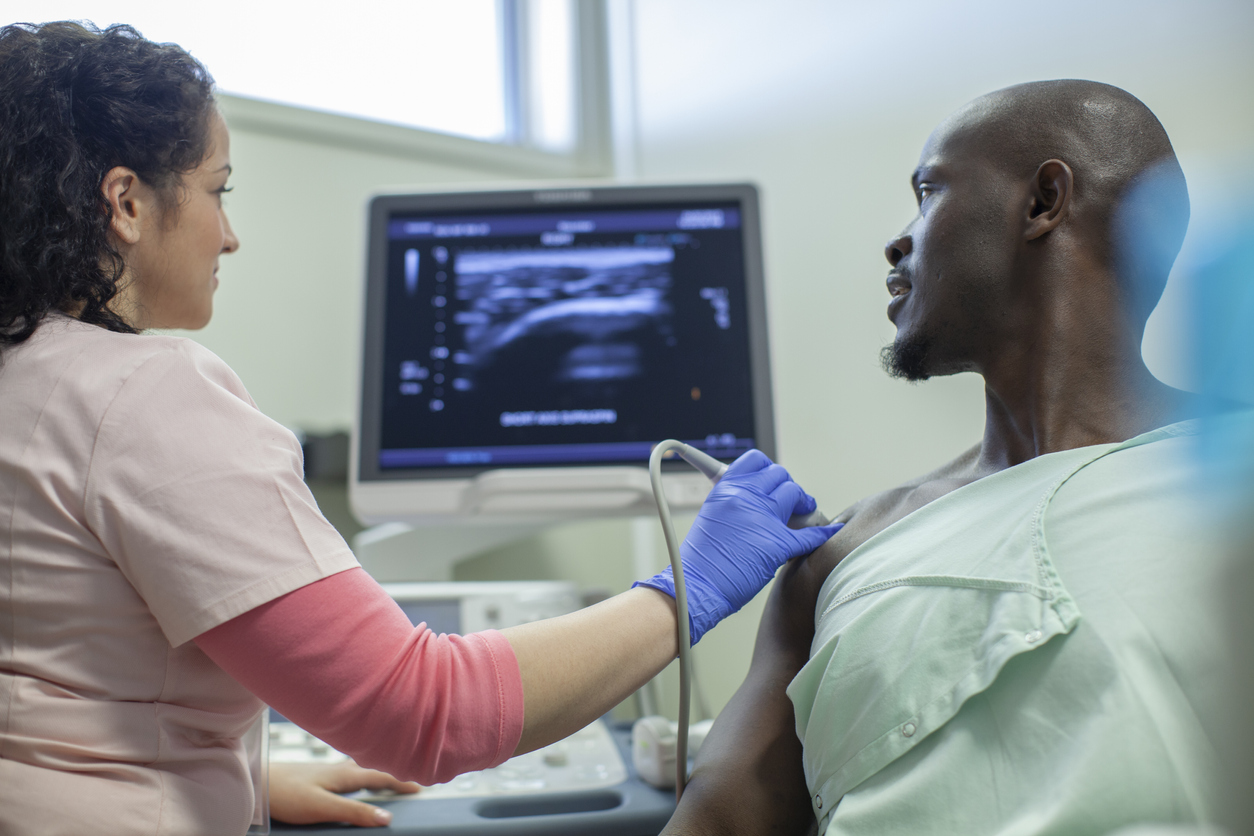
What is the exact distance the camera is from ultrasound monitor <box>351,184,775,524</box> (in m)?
→ 1.62

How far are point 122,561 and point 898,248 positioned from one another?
0.83 m

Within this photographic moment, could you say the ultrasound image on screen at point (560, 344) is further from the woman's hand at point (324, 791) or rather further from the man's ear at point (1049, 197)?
the man's ear at point (1049, 197)

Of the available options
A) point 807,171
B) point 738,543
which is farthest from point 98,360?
point 807,171

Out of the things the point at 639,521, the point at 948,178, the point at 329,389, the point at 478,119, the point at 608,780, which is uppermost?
the point at 478,119

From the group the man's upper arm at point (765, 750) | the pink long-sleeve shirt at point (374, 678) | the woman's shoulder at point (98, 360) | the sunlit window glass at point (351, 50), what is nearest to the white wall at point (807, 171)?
the sunlit window glass at point (351, 50)

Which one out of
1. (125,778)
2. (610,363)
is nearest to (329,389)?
(610,363)

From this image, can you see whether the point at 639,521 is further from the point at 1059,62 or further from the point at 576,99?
the point at 1059,62

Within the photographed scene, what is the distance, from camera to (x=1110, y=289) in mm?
944

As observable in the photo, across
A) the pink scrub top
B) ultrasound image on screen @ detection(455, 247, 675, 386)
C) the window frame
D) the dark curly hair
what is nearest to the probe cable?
the pink scrub top

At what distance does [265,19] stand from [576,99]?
81 cm

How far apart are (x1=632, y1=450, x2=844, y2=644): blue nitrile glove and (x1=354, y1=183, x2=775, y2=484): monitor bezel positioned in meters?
0.54

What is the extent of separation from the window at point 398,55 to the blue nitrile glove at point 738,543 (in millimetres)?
1637

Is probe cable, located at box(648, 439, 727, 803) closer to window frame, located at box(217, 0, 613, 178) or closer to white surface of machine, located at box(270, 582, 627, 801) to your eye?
white surface of machine, located at box(270, 582, 627, 801)

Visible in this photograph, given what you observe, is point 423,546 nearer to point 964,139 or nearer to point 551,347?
point 551,347
